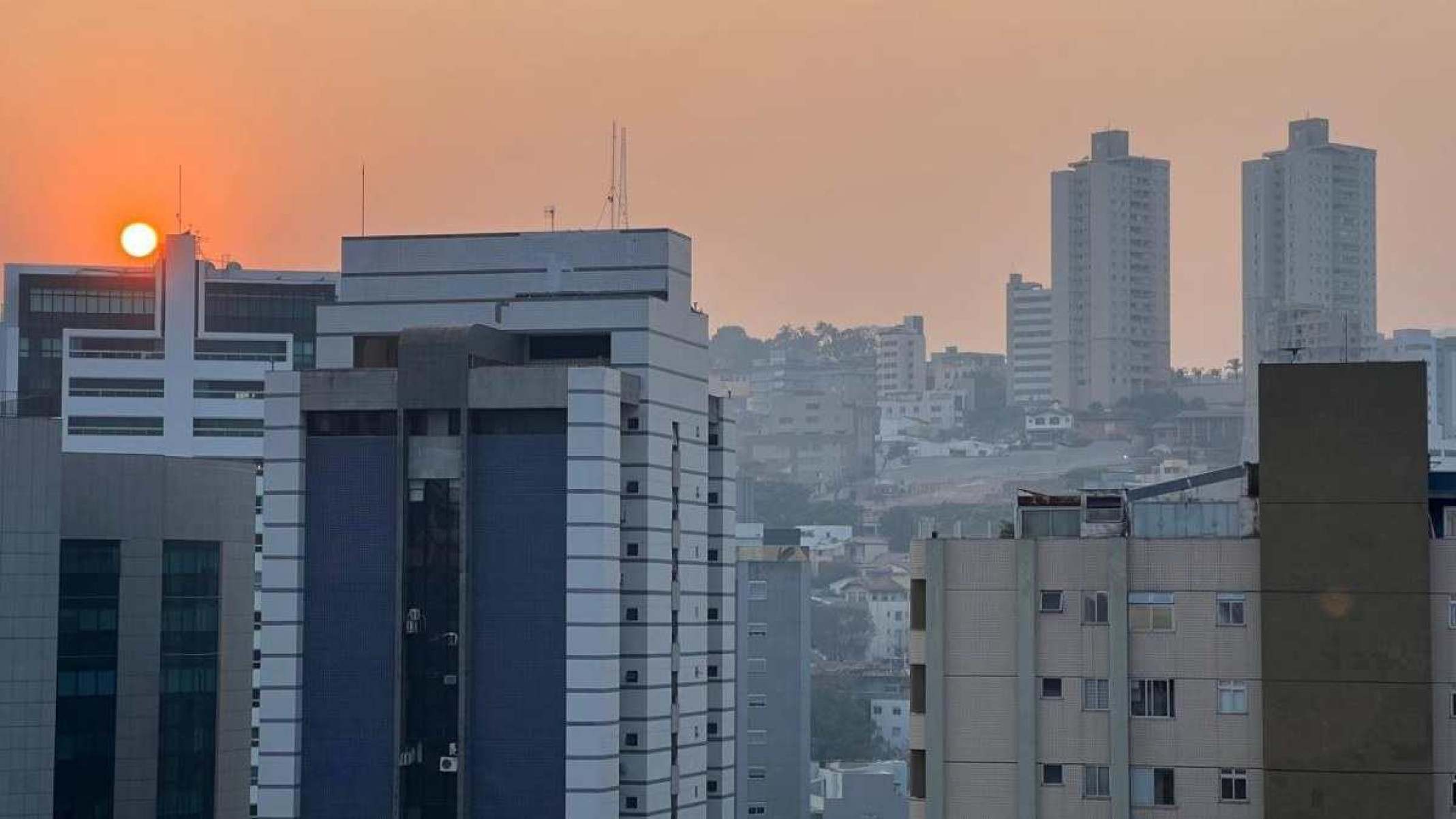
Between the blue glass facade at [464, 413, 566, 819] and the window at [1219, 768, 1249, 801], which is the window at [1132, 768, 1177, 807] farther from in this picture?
the blue glass facade at [464, 413, 566, 819]

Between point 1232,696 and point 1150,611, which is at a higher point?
point 1150,611

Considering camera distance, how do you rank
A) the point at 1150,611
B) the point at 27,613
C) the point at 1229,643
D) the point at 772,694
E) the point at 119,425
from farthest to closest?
the point at 772,694 < the point at 119,425 < the point at 27,613 < the point at 1150,611 < the point at 1229,643

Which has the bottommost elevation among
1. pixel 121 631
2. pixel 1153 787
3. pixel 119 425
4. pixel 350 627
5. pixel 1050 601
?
pixel 1153 787

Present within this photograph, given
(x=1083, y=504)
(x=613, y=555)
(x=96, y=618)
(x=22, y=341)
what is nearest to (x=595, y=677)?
(x=613, y=555)

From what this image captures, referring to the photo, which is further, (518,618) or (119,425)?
(119,425)

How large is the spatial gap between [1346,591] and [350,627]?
49.1 metres

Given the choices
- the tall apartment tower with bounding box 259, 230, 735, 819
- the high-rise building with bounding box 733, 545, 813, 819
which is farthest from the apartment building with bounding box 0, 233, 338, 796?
the tall apartment tower with bounding box 259, 230, 735, 819

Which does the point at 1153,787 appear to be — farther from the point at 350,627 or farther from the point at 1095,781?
the point at 350,627

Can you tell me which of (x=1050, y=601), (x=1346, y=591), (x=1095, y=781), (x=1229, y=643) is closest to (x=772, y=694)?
(x=1050, y=601)

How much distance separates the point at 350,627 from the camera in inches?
3743

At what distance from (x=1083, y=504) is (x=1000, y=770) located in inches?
210

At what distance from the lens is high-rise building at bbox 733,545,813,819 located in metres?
170

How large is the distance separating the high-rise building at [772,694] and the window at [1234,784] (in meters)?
115

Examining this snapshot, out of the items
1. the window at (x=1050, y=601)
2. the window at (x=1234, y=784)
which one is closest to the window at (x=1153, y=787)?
the window at (x=1234, y=784)
